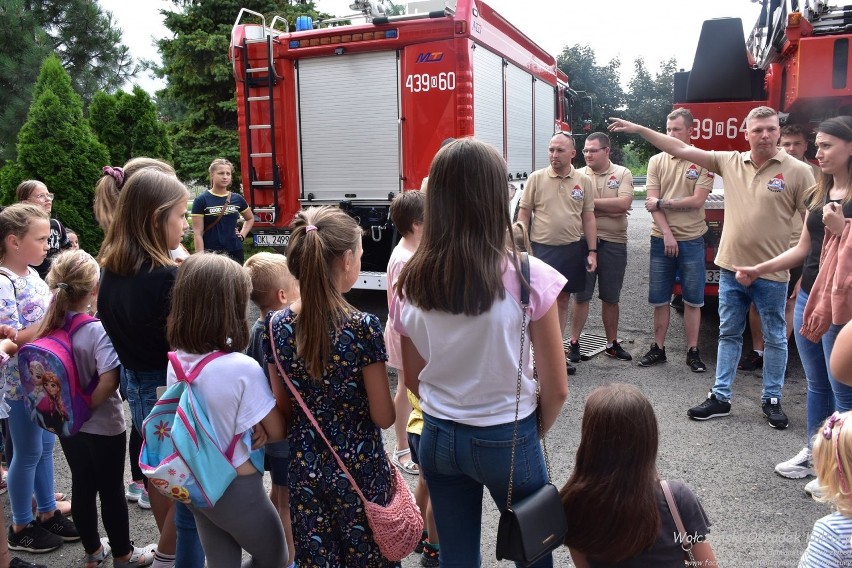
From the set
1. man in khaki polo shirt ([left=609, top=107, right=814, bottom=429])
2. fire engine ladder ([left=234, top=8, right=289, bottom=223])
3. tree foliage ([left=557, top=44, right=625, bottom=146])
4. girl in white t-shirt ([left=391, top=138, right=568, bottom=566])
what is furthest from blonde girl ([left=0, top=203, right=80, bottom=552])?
tree foliage ([left=557, top=44, right=625, bottom=146])

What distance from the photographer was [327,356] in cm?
216

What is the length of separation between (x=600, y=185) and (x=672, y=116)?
0.84 m

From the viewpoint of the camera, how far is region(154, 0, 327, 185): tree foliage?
50.9ft

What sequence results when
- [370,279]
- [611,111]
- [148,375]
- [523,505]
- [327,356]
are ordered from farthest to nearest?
[611,111] → [370,279] → [148,375] → [327,356] → [523,505]

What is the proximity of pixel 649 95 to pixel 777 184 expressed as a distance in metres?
22.9

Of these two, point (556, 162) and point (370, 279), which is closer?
point (556, 162)

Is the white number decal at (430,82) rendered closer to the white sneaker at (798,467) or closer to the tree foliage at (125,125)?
the white sneaker at (798,467)

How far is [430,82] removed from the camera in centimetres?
696

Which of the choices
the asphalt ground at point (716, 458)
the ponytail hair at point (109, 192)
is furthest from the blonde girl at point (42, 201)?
the ponytail hair at point (109, 192)

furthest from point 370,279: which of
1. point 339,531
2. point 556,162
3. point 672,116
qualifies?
point 339,531

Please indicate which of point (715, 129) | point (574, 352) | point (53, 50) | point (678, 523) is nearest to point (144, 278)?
point (678, 523)

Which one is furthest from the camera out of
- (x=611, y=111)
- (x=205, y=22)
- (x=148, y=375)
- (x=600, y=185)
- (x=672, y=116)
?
(x=611, y=111)

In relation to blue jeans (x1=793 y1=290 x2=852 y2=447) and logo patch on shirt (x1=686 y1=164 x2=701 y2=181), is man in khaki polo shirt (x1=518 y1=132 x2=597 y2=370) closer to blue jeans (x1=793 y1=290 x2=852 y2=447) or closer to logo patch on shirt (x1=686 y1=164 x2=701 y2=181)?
logo patch on shirt (x1=686 y1=164 x2=701 y2=181)

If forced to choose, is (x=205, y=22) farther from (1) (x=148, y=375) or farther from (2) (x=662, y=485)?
(2) (x=662, y=485)
